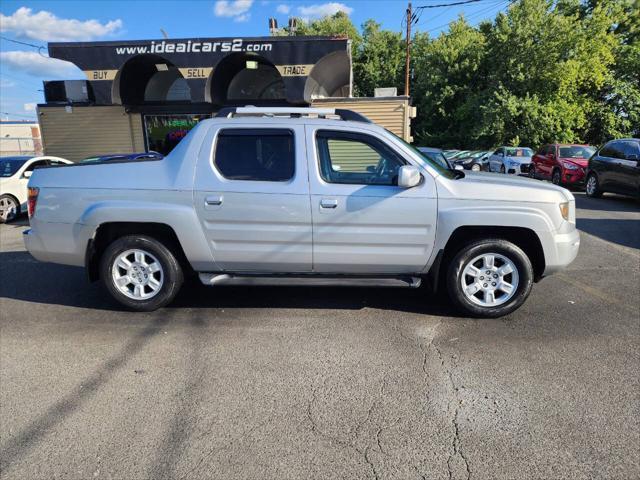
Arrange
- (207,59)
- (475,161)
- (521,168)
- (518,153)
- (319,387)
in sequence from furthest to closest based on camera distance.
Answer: (475,161) → (518,153) → (521,168) → (207,59) → (319,387)

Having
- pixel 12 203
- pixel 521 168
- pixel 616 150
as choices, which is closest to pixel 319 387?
pixel 12 203

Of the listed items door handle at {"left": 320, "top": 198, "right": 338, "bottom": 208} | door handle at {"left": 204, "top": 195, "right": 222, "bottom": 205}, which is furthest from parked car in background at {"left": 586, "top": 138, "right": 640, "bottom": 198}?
door handle at {"left": 204, "top": 195, "right": 222, "bottom": 205}

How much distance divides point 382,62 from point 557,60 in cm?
1918

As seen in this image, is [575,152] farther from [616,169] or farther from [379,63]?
[379,63]

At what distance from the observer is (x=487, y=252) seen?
166 inches

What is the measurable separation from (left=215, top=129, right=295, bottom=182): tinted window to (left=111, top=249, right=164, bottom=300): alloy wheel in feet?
3.96

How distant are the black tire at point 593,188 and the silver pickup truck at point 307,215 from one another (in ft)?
34.0

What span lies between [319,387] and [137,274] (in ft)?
7.79

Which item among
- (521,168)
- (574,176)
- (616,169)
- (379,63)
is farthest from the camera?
(379,63)

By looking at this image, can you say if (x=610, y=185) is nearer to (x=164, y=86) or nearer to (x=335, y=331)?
(x=335, y=331)

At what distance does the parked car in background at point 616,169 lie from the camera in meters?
11.2

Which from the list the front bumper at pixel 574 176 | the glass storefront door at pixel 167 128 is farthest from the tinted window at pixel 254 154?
the front bumper at pixel 574 176

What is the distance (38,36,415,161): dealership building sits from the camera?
42.8 feet

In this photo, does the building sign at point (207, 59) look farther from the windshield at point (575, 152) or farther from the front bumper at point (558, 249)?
the front bumper at point (558, 249)
